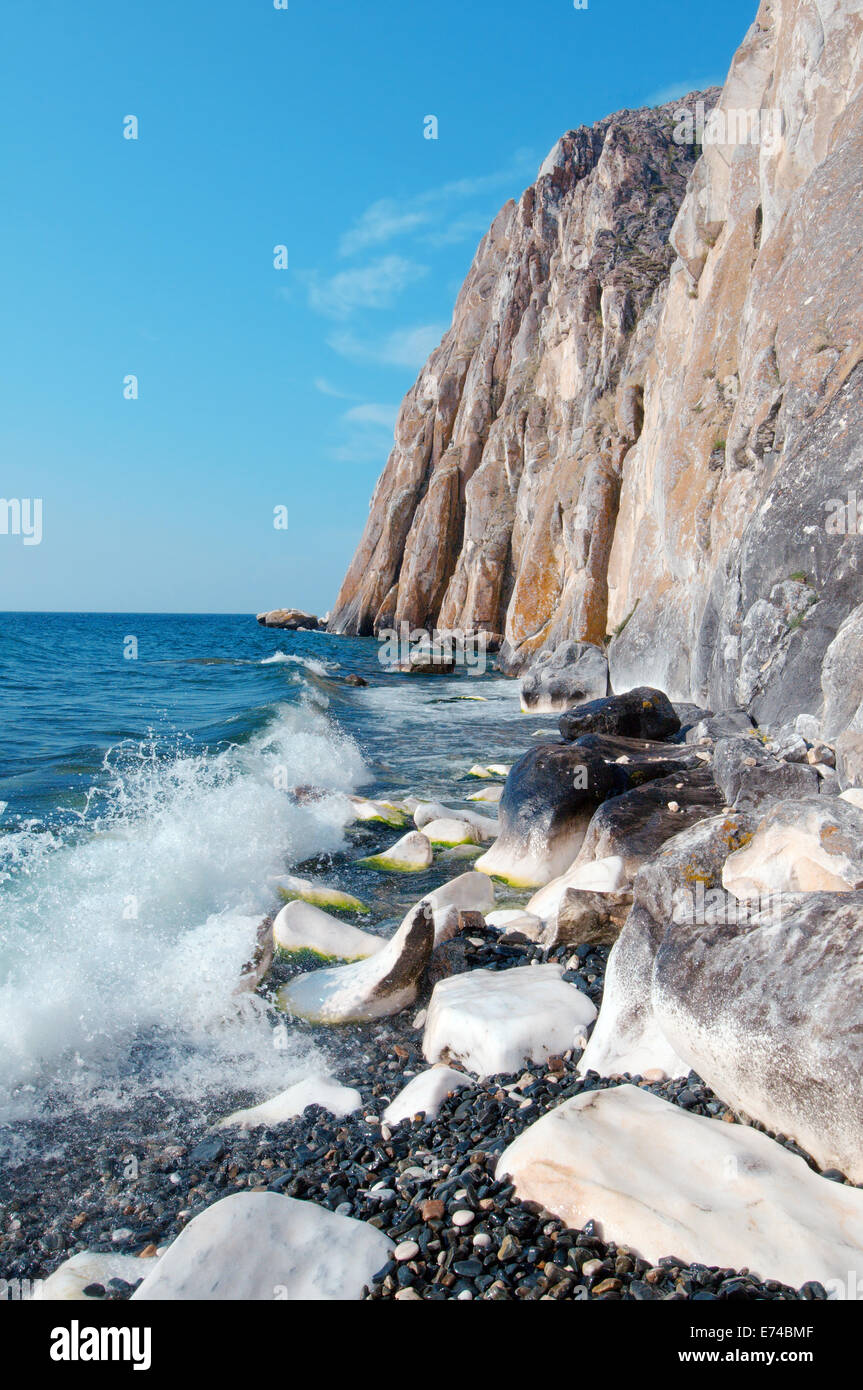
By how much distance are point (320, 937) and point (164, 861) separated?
3108 millimetres

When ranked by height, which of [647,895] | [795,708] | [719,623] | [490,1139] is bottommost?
[490,1139]

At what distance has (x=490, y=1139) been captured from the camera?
4.09m

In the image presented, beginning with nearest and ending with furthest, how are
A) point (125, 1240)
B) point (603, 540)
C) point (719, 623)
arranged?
point (125, 1240)
point (719, 623)
point (603, 540)

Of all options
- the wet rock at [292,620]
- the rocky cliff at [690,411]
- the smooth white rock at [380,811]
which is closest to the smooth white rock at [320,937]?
the smooth white rock at [380,811]

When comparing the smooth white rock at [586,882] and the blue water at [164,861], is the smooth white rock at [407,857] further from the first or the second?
the smooth white rock at [586,882]

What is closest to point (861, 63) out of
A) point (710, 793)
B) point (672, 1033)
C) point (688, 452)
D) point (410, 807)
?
point (688, 452)

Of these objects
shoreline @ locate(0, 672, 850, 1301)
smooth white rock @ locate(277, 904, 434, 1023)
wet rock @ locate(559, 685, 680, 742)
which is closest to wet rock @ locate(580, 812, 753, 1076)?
shoreline @ locate(0, 672, 850, 1301)

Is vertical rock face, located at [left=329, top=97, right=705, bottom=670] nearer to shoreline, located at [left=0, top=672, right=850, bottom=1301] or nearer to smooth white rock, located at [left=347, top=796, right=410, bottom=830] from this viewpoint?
smooth white rock, located at [left=347, top=796, right=410, bottom=830]

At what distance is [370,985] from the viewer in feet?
20.4

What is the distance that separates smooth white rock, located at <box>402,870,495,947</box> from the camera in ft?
23.2

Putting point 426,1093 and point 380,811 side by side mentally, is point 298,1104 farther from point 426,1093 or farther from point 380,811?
point 380,811

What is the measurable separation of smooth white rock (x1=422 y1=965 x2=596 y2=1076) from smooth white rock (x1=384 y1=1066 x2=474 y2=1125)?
0.76 ft
